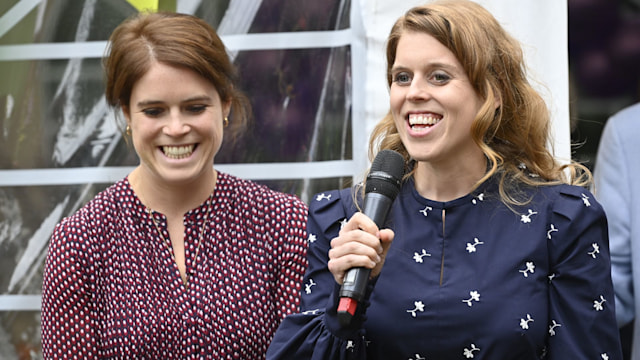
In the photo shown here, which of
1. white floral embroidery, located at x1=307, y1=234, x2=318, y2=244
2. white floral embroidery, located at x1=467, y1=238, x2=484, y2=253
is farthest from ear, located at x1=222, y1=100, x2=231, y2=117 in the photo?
white floral embroidery, located at x1=467, y1=238, x2=484, y2=253

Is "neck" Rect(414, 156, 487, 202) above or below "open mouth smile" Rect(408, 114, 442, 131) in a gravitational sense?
below

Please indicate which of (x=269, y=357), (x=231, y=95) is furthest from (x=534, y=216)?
(x=231, y=95)

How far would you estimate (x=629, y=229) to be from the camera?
289cm

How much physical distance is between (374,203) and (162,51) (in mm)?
1121

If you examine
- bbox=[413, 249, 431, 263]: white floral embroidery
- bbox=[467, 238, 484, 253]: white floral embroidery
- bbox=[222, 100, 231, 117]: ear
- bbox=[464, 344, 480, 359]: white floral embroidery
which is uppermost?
bbox=[222, 100, 231, 117]: ear

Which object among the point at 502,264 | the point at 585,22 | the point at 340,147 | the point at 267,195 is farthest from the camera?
the point at 585,22

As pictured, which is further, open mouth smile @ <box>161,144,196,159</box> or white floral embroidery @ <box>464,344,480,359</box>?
open mouth smile @ <box>161,144,196,159</box>

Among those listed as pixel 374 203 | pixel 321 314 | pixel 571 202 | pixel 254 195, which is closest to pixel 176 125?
pixel 254 195

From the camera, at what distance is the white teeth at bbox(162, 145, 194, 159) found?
8.66 feet

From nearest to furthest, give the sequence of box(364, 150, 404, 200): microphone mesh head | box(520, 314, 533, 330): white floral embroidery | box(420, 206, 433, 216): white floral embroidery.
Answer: box(364, 150, 404, 200): microphone mesh head
box(520, 314, 533, 330): white floral embroidery
box(420, 206, 433, 216): white floral embroidery

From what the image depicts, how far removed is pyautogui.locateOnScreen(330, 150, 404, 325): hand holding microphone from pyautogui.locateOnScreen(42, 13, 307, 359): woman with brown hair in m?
0.81

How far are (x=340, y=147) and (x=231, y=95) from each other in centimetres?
63

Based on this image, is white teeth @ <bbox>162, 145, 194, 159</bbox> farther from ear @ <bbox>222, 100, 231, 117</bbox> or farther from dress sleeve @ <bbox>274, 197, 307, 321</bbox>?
dress sleeve @ <bbox>274, 197, 307, 321</bbox>

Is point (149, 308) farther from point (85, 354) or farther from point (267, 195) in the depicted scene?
point (267, 195)
